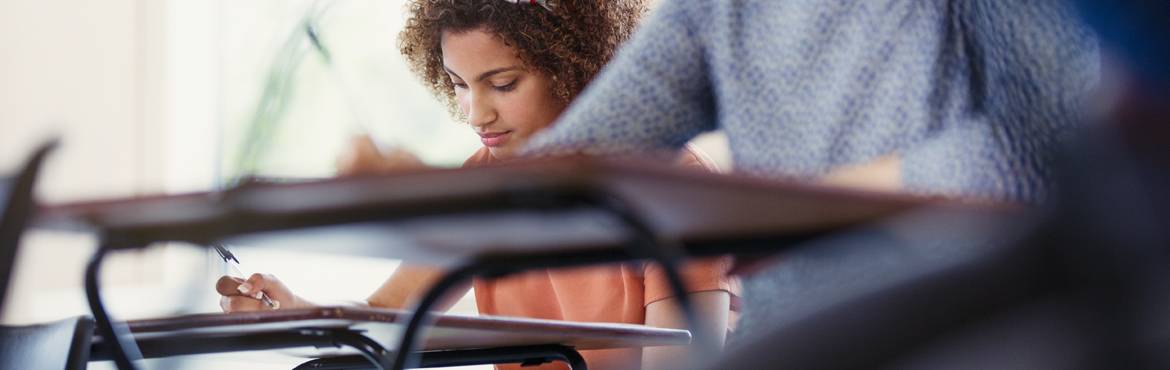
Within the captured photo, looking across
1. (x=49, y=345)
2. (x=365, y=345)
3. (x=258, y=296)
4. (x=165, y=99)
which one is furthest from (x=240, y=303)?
(x=165, y=99)

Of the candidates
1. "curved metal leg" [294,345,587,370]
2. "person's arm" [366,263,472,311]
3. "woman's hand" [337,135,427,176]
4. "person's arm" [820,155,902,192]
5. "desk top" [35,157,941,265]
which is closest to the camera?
"desk top" [35,157,941,265]

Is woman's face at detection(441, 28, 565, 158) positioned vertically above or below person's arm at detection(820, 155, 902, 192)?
above

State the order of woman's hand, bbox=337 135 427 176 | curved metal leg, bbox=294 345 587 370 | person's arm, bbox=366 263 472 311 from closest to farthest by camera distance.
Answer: woman's hand, bbox=337 135 427 176, curved metal leg, bbox=294 345 587 370, person's arm, bbox=366 263 472 311

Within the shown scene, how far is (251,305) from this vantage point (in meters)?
1.59

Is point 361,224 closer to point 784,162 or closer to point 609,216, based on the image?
point 609,216

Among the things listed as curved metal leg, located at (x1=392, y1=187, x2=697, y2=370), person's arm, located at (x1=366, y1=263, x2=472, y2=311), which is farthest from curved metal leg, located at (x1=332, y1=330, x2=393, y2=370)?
person's arm, located at (x1=366, y1=263, x2=472, y2=311)

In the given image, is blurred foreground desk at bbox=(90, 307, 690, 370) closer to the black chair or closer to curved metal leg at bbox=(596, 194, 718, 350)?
the black chair

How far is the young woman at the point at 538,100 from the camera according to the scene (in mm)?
1735

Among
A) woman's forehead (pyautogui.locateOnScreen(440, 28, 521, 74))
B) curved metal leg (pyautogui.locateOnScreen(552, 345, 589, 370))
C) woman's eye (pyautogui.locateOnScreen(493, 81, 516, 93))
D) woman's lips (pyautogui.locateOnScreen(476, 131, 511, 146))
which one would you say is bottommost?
curved metal leg (pyautogui.locateOnScreen(552, 345, 589, 370))

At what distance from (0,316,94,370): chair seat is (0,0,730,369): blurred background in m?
2.08

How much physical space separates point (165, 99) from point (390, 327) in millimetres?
2803

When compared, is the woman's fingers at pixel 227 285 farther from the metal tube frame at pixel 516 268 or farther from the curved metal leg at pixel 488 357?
the metal tube frame at pixel 516 268

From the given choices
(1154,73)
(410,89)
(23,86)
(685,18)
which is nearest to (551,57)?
(685,18)

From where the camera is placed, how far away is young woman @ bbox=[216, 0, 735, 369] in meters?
1.74
